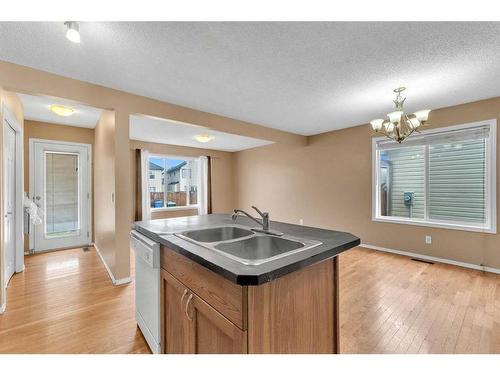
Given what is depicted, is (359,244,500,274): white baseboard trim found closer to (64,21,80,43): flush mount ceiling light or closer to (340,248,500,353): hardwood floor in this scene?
(340,248,500,353): hardwood floor

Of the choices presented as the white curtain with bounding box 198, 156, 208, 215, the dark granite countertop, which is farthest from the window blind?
the white curtain with bounding box 198, 156, 208, 215

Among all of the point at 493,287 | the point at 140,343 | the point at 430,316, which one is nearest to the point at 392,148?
the point at 493,287

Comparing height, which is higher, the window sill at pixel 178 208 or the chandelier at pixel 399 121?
the chandelier at pixel 399 121

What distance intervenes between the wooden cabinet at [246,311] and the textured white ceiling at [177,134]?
2.69m

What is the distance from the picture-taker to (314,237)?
1359 millimetres

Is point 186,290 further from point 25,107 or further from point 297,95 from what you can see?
point 25,107

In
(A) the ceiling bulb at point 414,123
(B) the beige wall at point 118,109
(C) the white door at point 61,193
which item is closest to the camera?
(B) the beige wall at point 118,109

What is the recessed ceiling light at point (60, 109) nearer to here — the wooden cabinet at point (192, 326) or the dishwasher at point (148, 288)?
the dishwasher at point (148, 288)

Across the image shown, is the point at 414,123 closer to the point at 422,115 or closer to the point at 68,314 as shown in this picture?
the point at 422,115

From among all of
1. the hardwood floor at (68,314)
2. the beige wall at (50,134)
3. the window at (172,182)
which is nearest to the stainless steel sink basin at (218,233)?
the hardwood floor at (68,314)

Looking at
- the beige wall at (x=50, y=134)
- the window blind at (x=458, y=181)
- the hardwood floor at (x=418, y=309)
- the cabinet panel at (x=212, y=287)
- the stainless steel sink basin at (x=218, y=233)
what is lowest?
the hardwood floor at (x=418, y=309)

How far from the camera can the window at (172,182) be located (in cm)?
598

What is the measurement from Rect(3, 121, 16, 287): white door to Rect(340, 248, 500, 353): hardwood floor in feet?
12.4
